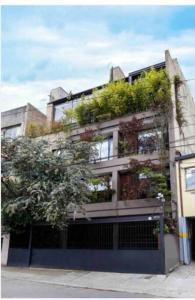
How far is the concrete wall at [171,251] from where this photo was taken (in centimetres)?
1336

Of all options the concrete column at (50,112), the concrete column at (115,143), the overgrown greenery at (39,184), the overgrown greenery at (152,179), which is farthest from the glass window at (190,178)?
the concrete column at (50,112)

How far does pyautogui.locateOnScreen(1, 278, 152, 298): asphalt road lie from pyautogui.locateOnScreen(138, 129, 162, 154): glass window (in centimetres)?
924

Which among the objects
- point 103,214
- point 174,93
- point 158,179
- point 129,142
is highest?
point 174,93

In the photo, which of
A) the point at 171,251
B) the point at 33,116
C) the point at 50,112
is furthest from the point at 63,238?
the point at 33,116

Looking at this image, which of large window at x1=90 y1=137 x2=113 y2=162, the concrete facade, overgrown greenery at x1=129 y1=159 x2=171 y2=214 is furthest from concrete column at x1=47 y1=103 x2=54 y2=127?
overgrown greenery at x1=129 y1=159 x2=171 y2=214

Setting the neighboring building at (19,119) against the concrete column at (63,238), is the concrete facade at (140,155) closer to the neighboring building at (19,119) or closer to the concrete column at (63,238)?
the concrete column at (63,238)

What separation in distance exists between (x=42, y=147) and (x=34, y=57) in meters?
7.80

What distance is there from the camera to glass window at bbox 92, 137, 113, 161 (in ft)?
63.8

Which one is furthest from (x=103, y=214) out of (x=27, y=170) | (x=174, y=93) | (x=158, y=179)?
(x=174, y=93)

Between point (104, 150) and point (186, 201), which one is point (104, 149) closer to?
point (104, 150)

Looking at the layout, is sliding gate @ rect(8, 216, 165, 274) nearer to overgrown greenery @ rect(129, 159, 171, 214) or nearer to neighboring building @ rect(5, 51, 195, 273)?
neighboring building @ rect(5, 51, 195, 273)

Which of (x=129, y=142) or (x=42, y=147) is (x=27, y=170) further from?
(x=129, y=142)

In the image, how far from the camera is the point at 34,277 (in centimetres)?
1354

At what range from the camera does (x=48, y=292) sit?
1020 cm
